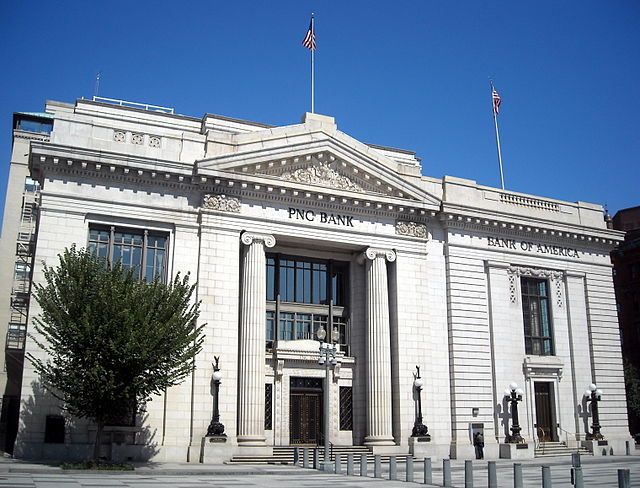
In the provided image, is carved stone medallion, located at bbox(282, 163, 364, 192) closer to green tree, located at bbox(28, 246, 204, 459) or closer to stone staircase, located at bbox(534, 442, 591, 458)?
green tree, located at bbox(28, 246, 204, 459)

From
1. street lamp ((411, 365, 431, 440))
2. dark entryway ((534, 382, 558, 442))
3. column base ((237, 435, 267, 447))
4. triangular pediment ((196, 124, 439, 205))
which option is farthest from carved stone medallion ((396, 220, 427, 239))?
column base ((237, 435, 267, 447))

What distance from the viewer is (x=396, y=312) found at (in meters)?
37.0

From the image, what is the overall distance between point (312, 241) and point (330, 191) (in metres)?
2.92

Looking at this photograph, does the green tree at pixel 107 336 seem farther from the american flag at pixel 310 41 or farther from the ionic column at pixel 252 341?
the american flag at pixel 310 41

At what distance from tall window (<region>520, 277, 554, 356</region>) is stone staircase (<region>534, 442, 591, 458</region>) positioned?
5437 millimetres

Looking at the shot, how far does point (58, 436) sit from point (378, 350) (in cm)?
1651

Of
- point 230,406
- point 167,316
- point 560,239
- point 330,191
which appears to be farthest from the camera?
point 560,239

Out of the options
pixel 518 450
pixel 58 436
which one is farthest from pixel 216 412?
pixel 518 450

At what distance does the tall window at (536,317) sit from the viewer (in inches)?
1628

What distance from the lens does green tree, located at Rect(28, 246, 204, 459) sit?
24.9 meters

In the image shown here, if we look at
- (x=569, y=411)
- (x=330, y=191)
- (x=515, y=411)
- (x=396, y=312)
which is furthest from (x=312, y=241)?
(x=569, y=411)

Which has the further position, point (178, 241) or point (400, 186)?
point (400, 186)

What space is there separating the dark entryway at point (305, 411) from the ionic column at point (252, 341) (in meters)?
3.34

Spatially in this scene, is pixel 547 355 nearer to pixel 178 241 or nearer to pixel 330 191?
pixel 330 191
